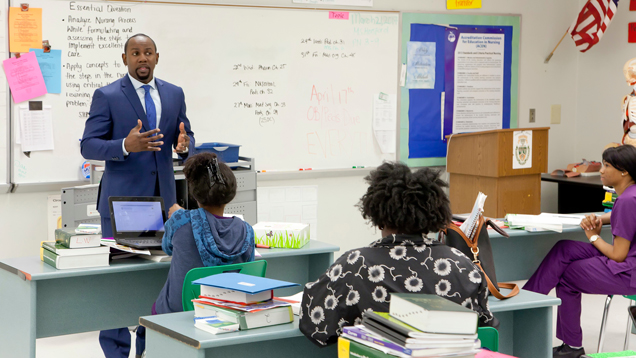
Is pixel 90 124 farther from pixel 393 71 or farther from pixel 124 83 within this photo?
pixel 393 71

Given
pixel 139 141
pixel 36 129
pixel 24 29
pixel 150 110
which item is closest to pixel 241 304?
pixel 139 141

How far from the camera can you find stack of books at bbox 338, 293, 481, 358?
59.5 inches

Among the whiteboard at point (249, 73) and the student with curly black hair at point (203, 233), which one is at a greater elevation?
the whiteboard at point (249, 73)

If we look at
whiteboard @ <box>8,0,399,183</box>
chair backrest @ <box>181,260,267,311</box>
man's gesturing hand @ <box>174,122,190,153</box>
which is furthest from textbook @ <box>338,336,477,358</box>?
whiteboard @ <box>8,0,399,183</box>

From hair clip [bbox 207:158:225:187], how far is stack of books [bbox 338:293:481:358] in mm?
1092

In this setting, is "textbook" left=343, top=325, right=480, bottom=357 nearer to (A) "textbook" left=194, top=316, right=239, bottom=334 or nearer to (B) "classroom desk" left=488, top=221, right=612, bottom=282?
(A) "textbook" left=194, top=316, right=239, bottom=334

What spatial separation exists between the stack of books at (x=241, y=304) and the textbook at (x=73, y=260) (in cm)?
85

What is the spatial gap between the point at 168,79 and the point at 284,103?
88cm

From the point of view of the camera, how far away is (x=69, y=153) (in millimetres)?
4379

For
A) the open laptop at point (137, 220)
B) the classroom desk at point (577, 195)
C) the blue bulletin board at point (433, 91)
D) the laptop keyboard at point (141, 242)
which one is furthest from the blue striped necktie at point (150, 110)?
the classroom desk at point (577, 195)

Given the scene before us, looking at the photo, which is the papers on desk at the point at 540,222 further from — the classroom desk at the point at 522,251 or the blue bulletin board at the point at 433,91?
the blue bulletin board at the point at 433,91

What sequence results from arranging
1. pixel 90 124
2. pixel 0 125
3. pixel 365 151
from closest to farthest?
pixel 90 124, pixel 0 125, pixel 365 151

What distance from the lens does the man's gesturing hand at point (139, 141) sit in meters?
3.10

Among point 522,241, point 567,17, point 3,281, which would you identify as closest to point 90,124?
point 3,281
